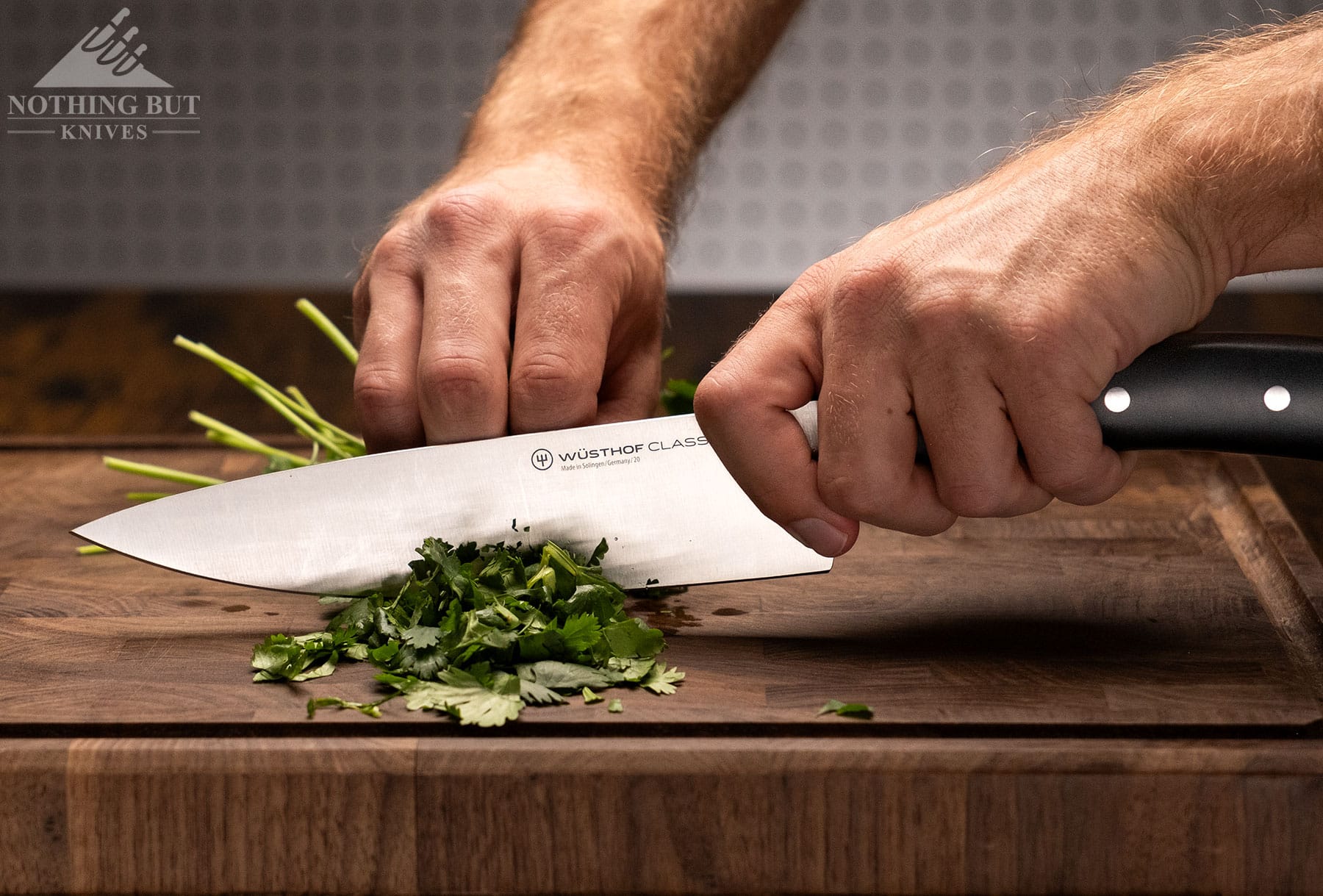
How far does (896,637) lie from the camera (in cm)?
112

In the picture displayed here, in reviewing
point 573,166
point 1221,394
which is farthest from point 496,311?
point 1221,394

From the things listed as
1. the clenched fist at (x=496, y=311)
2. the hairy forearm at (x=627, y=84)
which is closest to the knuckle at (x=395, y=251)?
the clenched fist at (x=496, y=311)

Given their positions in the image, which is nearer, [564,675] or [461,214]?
[564,675]

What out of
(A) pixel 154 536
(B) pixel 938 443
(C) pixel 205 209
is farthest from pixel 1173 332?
(C) pixel 205 209

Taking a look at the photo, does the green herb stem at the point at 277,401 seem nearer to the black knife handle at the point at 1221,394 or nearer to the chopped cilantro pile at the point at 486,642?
the chopped cilantro pile at the point at 486,642

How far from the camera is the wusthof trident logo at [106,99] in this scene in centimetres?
227

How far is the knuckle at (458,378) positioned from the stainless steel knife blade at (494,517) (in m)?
0.04

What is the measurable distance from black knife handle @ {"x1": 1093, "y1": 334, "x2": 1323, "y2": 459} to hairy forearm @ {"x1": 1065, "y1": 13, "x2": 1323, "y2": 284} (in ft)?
0.20

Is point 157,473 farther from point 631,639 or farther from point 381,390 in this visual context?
point 631,639

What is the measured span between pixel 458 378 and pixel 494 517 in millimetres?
129

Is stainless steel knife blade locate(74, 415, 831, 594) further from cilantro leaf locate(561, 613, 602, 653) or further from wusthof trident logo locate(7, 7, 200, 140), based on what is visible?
wusthof trident logo locate(7, 7, 200, 140)

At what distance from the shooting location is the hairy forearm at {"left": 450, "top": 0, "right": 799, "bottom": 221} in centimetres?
161

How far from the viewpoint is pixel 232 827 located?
0.92 meters

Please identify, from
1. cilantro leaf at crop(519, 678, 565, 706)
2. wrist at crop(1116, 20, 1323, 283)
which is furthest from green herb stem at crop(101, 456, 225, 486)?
wrist at crop(1116, 20, 1323, 283)
